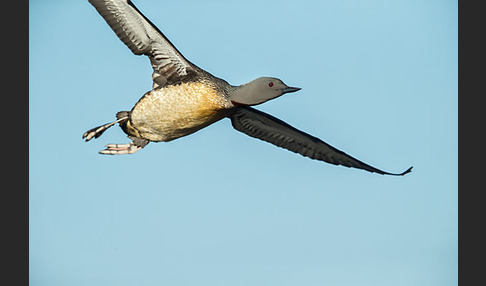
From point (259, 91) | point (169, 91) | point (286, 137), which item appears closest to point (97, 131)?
point (169, 91)

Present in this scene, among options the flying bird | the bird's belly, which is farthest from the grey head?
the bird's belly

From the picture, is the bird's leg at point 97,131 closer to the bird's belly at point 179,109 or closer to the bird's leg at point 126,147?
the bird's belly at point 179,109

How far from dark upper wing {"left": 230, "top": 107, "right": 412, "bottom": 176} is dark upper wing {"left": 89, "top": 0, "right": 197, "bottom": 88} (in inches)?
68.3

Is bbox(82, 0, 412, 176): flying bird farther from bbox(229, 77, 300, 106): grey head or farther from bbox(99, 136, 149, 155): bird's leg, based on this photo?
bbox(99, 136, 149, 155): bird's leg

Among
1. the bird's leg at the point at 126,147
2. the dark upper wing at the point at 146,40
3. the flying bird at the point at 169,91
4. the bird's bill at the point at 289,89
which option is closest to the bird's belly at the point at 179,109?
the flying bird at the point at 169,91

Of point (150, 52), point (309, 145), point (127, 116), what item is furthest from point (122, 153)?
point (309, 145)

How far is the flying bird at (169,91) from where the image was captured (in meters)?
17.6

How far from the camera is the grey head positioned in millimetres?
17203

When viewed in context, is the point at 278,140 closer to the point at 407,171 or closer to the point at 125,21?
the point at 407,171

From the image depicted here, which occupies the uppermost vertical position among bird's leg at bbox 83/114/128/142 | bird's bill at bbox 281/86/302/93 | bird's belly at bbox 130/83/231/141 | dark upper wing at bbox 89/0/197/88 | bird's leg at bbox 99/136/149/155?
dark upper wing at bbox 89/0/197/88

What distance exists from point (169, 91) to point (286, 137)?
10.7 feet

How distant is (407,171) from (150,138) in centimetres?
505

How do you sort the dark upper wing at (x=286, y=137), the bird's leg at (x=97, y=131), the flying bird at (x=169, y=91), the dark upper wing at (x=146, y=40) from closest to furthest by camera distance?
the flying bird at (x=169, y=91), the dark upper wing at (x=146, y=40), the bird's leg at (x=97, y=131), the dark upper wing at (x=286, y=137)

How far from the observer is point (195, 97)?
58.1ft
